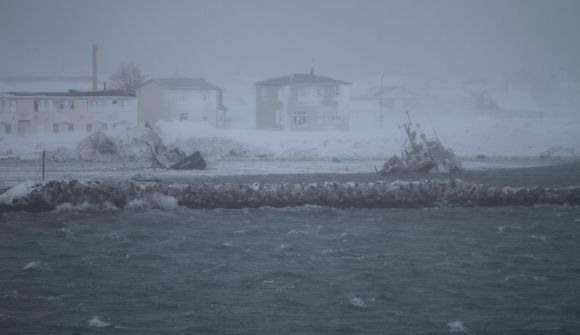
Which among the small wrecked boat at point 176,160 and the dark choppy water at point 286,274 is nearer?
the dark choppy water at point 286,274

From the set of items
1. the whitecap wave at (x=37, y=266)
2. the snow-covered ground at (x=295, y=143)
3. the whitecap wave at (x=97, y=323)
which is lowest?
the whitecap wave at (x=97, y=323)

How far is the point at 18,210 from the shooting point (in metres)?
24.1

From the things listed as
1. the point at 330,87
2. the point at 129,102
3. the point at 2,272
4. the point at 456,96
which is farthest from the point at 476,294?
the point at 456,96

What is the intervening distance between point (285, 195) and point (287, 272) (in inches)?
448

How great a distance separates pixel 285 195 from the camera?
26891 millimetres

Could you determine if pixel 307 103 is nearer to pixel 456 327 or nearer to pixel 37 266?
pixel 37 266

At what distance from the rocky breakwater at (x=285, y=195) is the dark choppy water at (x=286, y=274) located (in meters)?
1.36

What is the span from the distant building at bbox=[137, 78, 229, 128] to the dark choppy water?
53717mm

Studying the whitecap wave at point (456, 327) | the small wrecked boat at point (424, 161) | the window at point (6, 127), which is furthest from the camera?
the window at point (6, 127)

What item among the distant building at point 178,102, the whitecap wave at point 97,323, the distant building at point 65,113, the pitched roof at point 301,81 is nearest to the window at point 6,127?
the distant building at point 65,113

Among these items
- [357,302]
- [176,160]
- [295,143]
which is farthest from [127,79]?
[357,302]

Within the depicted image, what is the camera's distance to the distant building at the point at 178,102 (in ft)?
252

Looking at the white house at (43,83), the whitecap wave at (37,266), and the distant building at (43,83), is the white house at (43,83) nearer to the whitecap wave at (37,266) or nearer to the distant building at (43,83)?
the distant building at (43,83)

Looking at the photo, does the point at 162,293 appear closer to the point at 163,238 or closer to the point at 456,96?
the point at 163,238
